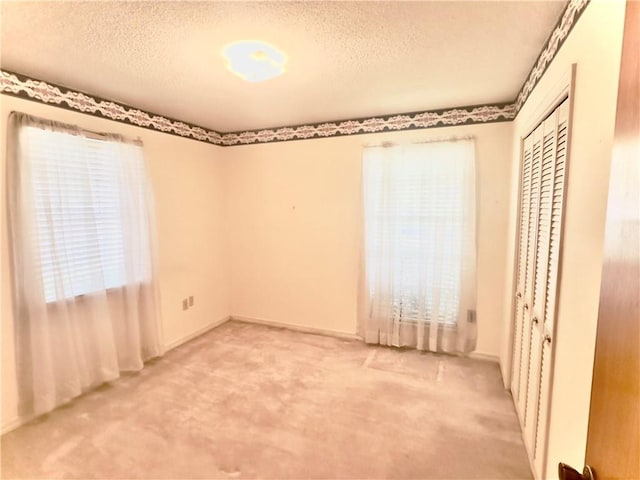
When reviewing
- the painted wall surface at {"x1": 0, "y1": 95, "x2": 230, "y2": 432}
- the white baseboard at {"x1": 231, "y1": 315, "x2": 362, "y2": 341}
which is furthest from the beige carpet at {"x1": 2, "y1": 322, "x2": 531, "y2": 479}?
the painted wall surface at {"x1": 0, "y1": 95, "x2": 230, "y2": 432}

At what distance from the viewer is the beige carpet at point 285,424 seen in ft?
6.07

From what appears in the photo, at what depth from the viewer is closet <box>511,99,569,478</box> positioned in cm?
149

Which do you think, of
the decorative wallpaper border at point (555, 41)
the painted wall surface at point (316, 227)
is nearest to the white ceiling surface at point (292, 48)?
the decorative wallpaper border at point (555, 41)

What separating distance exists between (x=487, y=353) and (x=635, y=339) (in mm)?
2942

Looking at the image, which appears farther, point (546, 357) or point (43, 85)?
point (43, 85)

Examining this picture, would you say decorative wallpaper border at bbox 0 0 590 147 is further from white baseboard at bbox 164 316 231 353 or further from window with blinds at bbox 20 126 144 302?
white baseboard at bbox 164 316 231 353

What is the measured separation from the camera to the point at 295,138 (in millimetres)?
3701

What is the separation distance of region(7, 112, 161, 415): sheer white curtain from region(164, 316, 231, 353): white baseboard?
1.03 feet

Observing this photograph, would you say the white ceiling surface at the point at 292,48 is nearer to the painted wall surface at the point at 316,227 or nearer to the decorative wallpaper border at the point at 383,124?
the decorative wallpaper border at the point at 383,124

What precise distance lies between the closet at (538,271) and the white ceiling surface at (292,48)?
539 millimetres

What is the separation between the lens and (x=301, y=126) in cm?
364

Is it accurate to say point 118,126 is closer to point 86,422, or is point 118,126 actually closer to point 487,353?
point 86,422

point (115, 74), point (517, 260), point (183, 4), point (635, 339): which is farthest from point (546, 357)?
point (115, 74)

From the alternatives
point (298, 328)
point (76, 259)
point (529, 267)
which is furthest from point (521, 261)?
point (76, 259)
